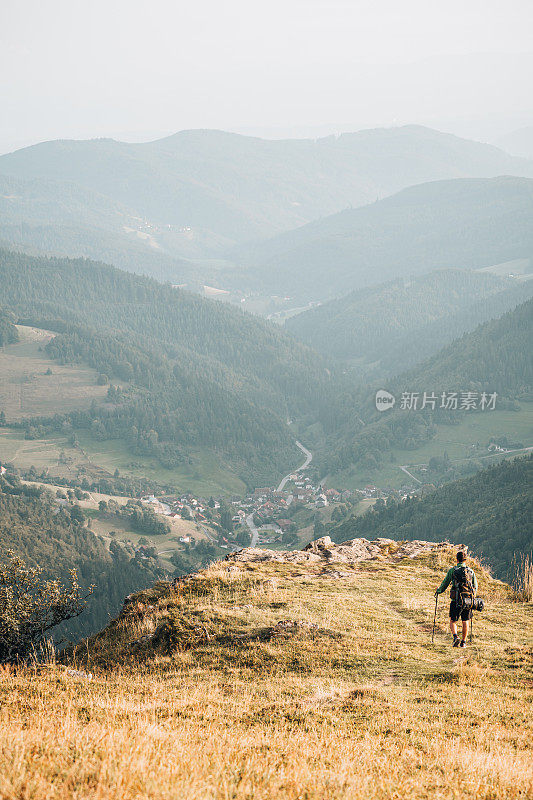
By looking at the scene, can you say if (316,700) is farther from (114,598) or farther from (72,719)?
(114,598)

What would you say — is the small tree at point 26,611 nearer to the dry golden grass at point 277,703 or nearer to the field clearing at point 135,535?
the dry golden grass at point 277,703

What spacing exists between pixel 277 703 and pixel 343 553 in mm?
24152

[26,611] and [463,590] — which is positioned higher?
[463,590]

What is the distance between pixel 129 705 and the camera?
43.8 feet

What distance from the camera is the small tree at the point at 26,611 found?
2386cm

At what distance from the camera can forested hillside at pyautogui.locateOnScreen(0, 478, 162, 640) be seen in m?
139

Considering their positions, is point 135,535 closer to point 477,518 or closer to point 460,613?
point 477,518

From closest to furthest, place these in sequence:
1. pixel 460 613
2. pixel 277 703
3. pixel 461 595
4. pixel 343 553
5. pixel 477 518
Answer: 1. pixel 277 703
2. pixel 461 595
3. pixel 460 613
4. pixel 343 553
5. pixel 477 518

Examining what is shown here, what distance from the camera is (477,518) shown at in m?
118

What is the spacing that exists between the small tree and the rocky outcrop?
446 inches

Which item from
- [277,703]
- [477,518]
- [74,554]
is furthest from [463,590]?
[74,554]

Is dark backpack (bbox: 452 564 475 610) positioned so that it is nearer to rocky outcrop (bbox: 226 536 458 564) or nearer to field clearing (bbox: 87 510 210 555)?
rocky outcrop (bbox: 226 536 458 564)

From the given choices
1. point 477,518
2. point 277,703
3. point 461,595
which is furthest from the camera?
point 477,518

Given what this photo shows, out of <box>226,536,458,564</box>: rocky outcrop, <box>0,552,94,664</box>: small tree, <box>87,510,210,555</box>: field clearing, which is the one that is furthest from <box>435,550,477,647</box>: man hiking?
<box>87,510,210,555</box>: field clearing
